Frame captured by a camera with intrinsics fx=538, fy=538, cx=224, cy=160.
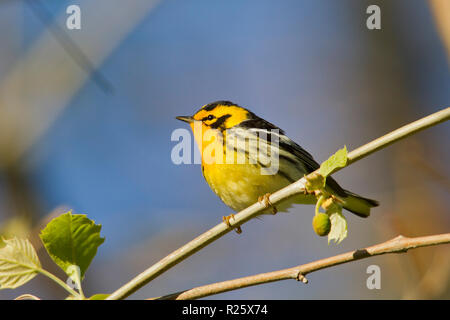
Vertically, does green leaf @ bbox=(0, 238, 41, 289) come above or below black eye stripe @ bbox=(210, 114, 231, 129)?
below

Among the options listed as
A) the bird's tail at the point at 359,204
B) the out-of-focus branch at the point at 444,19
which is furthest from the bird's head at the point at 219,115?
the out-of-focus branch at the point at 444,19

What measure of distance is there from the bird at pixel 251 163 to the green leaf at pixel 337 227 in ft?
5.37

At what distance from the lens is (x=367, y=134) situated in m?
5.77

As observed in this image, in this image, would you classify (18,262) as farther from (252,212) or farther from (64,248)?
(252,212)

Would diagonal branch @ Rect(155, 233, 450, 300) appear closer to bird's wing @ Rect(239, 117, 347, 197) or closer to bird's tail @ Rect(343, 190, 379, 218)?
bird's wing @ Rect(239, 117, 347, 197)

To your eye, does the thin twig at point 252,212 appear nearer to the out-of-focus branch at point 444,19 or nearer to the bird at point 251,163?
the out-of-focus branch at point 444,19

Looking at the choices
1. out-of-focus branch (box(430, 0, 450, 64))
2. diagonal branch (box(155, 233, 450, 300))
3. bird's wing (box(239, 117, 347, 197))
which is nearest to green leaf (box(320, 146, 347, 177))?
diagonal branch (box(155, 233, 450, 300))

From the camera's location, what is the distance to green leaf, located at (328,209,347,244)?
1.41 meters

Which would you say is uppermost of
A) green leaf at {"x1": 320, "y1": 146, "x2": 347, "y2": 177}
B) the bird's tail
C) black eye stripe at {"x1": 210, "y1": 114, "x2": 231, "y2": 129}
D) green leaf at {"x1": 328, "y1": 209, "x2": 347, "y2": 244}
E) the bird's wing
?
black eye stripe at {"x1": 210, "y1": 114, "x2": 231, "y2": 129}

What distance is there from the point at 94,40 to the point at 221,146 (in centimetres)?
147

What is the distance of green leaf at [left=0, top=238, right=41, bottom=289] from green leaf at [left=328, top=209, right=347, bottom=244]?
2.53 ft

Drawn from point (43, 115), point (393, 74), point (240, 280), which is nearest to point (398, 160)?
point (393, 74)

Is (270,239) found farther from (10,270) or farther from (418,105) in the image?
(10,270)

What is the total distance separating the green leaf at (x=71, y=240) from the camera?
4.67ft
